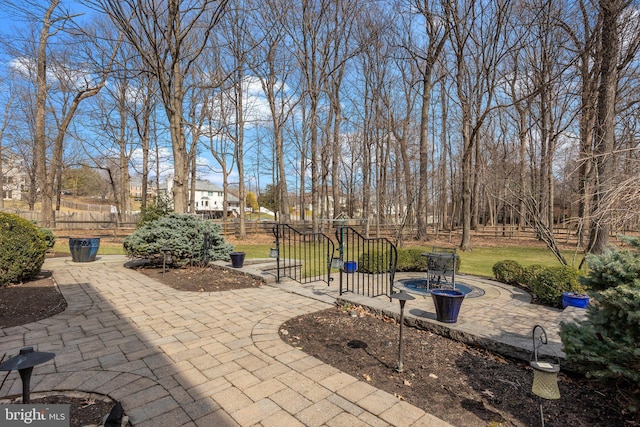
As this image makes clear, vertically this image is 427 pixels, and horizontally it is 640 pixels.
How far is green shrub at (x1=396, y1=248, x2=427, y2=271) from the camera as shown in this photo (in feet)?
26.3

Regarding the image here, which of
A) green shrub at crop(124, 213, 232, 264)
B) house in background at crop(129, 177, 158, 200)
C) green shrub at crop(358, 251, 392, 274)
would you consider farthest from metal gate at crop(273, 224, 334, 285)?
house in background at crop(129, 177, 158, 200)

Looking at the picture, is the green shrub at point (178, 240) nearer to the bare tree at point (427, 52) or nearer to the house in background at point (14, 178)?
the bare tree at point (427, 52)

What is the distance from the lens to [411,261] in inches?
318

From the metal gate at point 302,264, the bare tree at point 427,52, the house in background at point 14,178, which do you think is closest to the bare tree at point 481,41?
the bare tree at point 427,52

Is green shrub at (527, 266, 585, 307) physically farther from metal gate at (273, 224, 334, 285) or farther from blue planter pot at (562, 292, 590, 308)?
metal gate at (273, 224, 334, 285)

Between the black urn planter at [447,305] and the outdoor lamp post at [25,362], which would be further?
the black urn planter at [447,305]

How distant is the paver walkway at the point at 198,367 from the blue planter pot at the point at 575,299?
385 centimetres

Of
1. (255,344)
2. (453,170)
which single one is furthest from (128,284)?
(453,170)

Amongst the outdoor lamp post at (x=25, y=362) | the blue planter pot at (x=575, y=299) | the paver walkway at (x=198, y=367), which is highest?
the outdoor lamp post at (x=25, y=362)

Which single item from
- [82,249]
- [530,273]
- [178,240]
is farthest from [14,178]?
[530,273]

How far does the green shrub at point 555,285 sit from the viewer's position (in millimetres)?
5137

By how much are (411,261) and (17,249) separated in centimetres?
820

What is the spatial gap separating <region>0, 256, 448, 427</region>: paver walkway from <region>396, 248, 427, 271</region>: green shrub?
3.66m

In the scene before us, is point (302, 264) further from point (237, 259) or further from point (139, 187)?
point (139, 187)
